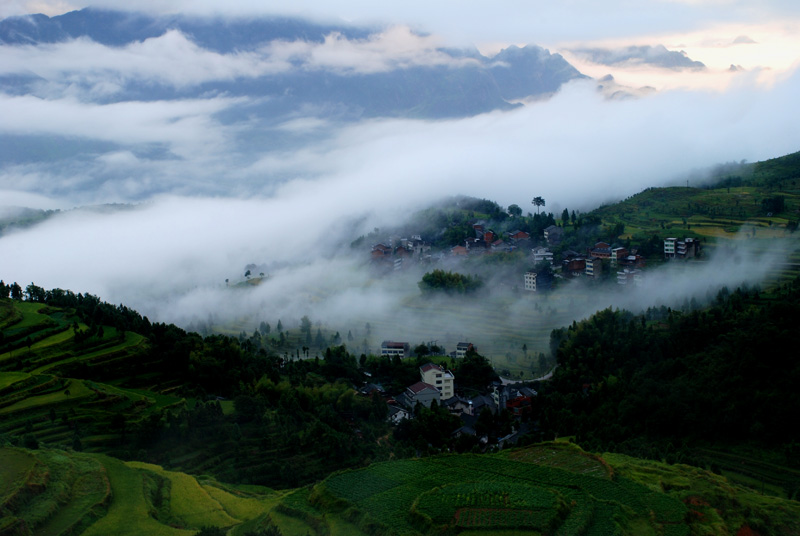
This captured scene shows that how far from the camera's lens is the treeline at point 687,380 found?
16203mm

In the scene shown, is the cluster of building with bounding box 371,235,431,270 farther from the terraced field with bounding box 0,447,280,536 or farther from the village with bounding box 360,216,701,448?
the terraced field with bounding box 0,447,280,536

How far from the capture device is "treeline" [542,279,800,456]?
638 inches

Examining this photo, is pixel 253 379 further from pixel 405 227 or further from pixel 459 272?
pixel 405 227

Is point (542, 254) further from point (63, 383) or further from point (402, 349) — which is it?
point (63, 383)

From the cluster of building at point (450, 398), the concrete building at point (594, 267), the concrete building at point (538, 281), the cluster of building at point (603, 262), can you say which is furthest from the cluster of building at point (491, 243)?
the cluster of building at point (450, 398)

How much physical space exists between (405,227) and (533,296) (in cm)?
1590

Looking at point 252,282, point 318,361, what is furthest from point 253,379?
point 252,282

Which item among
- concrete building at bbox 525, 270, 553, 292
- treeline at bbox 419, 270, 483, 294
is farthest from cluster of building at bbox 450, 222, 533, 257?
concrete building at bbox 525, 270, 553, 292

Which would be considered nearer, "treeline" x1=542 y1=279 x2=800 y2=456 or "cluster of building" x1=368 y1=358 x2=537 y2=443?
"treeline" x1=542 y1=279 x2=800 y2=456

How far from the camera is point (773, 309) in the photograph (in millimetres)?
18141

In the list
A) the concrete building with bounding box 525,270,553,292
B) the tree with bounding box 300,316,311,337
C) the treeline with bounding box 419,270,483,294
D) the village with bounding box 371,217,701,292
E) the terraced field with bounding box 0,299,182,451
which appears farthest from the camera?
the treeline with bounding box 419,270,483,294

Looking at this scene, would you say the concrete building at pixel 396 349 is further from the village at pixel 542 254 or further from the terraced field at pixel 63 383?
the terraced field at pixel 63 383

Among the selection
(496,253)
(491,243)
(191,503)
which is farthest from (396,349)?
(191,503)

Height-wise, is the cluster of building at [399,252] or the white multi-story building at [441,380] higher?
the cluster of building at [399,252]
